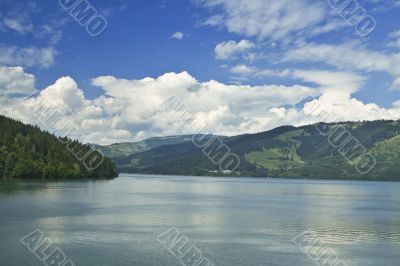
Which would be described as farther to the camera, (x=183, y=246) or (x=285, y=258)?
(x=183, y=246)

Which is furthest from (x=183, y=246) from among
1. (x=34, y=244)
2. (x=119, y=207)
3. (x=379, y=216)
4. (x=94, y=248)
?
(x=379, y=216)

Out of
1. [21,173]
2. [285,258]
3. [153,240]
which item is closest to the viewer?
[285,258]

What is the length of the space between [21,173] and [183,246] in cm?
15572

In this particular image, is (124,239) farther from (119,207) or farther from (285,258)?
(119,207)

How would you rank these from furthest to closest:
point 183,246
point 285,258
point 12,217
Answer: point 12,217
point 183,246
point 285,258

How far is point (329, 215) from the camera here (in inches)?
3632

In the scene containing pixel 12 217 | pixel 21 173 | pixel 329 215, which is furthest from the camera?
pixel 21 173

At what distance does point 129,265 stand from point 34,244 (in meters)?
13.2

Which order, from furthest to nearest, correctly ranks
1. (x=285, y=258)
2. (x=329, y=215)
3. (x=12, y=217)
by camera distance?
(x=329, y=215)
(x=12, y=217)
(x=285, y=258)

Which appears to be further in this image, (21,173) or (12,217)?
(21,173)

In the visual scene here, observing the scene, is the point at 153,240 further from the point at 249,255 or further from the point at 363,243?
the point at 363,243

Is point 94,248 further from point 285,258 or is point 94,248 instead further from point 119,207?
point 119,207

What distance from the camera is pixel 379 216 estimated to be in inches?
3669

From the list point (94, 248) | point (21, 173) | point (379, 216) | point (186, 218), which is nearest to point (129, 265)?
point (94, 248)
